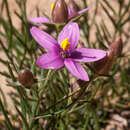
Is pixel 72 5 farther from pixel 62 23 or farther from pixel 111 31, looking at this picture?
pixel 111 31

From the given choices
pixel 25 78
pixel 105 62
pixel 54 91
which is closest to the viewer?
pixel 25 78

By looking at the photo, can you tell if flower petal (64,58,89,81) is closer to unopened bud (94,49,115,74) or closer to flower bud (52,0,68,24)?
unopened bud (94,49,115,74)

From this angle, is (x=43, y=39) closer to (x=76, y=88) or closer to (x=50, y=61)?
(x=50, y=61)

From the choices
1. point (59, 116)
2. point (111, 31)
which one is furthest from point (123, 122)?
point (111, 31)

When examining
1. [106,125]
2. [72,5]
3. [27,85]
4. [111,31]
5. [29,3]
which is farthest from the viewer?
[29,3]

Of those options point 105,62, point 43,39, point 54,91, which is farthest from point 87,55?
point 54,91

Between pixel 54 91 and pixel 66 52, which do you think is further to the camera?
pixel 54 91

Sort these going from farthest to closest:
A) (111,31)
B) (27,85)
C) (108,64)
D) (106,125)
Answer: (111,31) < (106,125) < (108,64) < (27,85)

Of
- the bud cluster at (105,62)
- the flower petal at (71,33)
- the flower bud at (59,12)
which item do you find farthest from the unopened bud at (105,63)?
the flower bud at (59,12)
